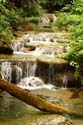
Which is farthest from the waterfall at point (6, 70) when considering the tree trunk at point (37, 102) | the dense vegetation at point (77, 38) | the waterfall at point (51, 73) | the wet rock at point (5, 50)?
the tree trunk at point (37, 102)

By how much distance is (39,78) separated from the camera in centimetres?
1582

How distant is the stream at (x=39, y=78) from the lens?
9592 millimetres

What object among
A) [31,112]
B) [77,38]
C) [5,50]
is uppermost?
[77,38]

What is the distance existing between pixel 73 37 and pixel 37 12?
11.7 meters

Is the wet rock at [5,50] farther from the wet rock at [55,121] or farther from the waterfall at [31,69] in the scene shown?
the wet rock at [55,121]

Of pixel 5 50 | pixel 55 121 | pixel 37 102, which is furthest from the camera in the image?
pixel 5 50

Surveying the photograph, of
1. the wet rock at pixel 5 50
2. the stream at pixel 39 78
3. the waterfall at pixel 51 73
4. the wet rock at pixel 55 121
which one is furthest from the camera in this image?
the wet rock at pixel 5 50

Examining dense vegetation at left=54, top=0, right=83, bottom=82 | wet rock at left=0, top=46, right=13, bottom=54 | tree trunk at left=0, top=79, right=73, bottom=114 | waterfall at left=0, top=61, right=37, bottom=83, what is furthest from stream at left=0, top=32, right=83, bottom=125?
dense vegetation at left=54, top=0, right=83, bottom=82

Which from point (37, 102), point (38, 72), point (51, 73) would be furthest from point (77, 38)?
point (37, 102)

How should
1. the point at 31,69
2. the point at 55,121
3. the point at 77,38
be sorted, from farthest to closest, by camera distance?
the point at 31,69
the point at 77,38
the point at 55,121

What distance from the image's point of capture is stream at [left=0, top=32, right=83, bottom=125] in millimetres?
9592

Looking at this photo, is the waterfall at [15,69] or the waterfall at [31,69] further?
the waterfall at [31,69]

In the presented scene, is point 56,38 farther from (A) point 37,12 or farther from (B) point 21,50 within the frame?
(A) point 37,12

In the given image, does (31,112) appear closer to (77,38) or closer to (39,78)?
(77,38)
